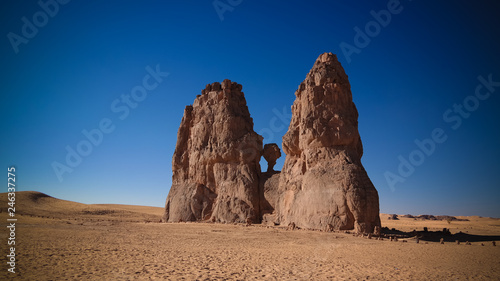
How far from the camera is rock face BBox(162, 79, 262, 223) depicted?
28562mm

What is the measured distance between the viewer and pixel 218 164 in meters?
31.3

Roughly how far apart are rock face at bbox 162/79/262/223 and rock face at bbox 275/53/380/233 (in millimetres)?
4142

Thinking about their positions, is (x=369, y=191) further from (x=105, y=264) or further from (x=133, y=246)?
(x=105, y=264)

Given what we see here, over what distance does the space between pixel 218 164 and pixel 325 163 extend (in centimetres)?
1266

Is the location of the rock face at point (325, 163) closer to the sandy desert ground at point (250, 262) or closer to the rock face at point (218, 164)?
the rock face at point (218, 164)

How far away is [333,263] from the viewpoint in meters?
9.81

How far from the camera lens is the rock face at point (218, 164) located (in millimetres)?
28562

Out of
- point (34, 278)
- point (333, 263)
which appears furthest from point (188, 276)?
→ point (333, 263)

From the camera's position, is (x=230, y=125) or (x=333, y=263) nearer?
(x=333, y=263)

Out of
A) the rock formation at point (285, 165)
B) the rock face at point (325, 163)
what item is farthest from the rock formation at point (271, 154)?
the rock face at point (325, 163)

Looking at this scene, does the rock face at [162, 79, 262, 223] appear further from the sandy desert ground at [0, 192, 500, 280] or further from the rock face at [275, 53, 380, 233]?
the sandy desert ground at [0, 192, 500, 280]

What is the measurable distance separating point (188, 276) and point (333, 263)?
483 cm

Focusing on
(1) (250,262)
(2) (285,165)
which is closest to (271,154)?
(2) (285,165)

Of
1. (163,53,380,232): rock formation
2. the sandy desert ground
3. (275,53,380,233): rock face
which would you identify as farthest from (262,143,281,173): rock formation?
the sandy desert ground
